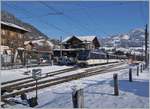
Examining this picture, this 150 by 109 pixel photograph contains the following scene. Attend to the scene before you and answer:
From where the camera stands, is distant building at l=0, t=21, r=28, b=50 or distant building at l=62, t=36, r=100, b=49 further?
distant building at l=62, t=36, r=100, b=49

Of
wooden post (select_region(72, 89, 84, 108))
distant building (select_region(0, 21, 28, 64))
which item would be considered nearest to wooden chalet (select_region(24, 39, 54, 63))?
distant building (select_region(0, 21, 28, 64))

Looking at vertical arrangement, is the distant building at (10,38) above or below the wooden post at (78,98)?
above

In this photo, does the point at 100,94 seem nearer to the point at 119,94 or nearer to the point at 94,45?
the point at 119,94

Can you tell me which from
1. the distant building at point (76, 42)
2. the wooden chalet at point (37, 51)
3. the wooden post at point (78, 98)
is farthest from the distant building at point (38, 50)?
the wooden post at point (78, 98)

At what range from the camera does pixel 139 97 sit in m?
12.0

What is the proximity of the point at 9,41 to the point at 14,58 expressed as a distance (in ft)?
47.0

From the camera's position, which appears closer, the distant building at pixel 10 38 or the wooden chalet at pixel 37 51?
the distant building at pixel 10 38

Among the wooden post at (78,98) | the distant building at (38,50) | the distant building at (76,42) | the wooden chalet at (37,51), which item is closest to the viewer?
the wooden post at (78,98)

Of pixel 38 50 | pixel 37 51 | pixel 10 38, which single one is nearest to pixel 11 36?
pixel 10 38

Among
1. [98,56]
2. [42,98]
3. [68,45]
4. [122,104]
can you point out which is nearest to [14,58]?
[98,56]

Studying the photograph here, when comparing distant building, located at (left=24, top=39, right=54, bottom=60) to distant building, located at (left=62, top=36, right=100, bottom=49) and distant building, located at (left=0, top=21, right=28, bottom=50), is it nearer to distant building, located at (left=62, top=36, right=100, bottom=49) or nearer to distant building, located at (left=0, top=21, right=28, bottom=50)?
distant building, located at (left=0, top=21, right=28, bottom=50)

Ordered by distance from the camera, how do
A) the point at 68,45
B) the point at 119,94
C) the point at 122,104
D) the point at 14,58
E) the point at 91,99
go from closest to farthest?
1. the point at 122,104
2. the point at 91,99
3. the point at 119,94
4. the point at 14,58
5. the point at 68,45

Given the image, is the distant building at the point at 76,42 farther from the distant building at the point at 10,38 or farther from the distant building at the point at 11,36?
the distant building at the point at 11,36

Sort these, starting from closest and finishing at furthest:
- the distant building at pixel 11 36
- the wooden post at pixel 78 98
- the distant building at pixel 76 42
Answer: the wooden post at pixel 78 98 → the distant building at pixel 11 36 → the distant building at pixel 76 42
